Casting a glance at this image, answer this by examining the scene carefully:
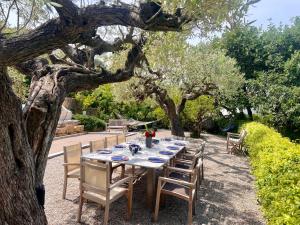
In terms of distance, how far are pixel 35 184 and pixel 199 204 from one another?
11.9ft

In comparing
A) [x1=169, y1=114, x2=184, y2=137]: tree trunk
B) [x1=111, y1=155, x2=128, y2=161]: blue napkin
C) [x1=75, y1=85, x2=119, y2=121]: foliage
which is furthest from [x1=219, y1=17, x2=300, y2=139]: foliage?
[x1=111, y1=155, x2=128, y2=161]: blue napkin

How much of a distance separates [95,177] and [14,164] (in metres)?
1.87

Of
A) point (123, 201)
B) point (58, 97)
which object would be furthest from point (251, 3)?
point (123, 201)

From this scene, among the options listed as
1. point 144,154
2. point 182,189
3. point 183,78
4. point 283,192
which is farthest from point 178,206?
point 183,78

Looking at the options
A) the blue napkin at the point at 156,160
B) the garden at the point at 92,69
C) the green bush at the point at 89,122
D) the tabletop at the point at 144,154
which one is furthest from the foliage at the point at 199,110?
the blue napkin at the point at 156,160

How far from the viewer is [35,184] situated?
321 centimetres

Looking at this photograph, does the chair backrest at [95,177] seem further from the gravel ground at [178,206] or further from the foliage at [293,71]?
the foliage at [293,71]

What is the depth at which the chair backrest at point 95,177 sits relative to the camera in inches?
173

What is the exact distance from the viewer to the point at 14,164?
2875 millimetres

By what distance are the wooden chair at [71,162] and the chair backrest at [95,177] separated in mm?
1016

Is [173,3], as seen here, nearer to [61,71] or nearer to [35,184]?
[61,71]

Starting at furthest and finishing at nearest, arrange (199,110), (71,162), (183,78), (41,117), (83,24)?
(199,110), (183,78), (71,162), (41,117), (83,24)

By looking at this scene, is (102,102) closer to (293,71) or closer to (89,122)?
(89,122)

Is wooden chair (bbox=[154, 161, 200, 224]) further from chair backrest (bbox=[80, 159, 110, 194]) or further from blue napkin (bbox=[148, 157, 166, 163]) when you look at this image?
chair backrest (bbox=[80, 159, 110, 194])
